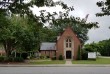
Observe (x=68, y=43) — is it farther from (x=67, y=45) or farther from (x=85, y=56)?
(x=85, y=56)

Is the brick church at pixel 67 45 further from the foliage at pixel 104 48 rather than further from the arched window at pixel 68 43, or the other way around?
the foliage at pixel 104 48

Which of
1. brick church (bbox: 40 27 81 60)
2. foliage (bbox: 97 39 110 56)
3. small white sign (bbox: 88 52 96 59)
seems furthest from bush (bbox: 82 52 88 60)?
foliage (bbox: 97 39 110 56)

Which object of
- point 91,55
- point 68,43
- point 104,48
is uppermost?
point 68,43

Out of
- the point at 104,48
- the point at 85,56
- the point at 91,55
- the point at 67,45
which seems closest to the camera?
the point at 91,55

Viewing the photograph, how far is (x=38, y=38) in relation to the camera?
58.7 metres

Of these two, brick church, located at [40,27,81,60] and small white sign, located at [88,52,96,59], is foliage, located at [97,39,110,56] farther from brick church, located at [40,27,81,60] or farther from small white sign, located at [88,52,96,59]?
small white sign, located at [88,52,96,59]

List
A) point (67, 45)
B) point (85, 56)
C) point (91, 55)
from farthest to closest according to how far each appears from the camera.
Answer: point (67, 45) → point (85, 56) → point (91, 55)

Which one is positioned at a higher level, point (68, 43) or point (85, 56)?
point (68, 43)

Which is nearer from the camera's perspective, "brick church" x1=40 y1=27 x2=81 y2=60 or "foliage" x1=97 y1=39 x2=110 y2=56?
"brick church" x1=40 y1=27 x2=81 y2=60

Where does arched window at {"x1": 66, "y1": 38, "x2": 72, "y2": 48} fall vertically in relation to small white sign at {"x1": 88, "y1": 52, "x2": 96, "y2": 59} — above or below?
above

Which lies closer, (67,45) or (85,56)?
(85,56)

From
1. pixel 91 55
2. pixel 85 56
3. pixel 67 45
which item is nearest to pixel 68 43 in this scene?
pixel 67 45

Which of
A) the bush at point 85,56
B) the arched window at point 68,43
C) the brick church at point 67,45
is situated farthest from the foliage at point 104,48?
the bush at point 85,56

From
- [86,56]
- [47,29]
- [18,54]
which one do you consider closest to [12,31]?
[18,54]
